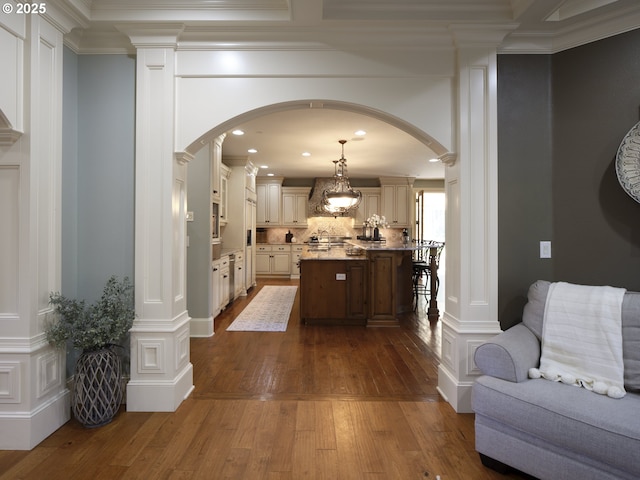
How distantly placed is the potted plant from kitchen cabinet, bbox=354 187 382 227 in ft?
25.6

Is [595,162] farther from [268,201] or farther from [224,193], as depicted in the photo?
[268,201]

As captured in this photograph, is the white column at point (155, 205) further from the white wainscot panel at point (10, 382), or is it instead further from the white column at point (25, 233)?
the white wainscot panel at point (10, 382)

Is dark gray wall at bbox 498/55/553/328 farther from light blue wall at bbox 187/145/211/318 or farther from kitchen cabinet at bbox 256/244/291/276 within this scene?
kitchen cabinet at bbox 256/244/291/276

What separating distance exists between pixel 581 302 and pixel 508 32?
1881mm

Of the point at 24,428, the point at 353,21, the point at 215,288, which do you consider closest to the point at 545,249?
the point at 353,21

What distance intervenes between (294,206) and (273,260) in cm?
160

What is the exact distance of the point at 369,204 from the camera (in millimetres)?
9664

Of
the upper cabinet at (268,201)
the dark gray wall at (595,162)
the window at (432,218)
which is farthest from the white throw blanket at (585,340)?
the window at (432,218)

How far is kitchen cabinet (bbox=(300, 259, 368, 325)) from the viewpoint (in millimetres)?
4832

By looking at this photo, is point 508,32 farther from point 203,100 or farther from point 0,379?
point 0,379

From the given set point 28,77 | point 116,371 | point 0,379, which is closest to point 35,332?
point 0,379

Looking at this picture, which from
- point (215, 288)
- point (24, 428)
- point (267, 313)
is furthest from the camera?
point (267, 313)

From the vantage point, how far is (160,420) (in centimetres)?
237

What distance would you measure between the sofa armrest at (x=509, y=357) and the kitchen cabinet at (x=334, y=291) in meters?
2.82
